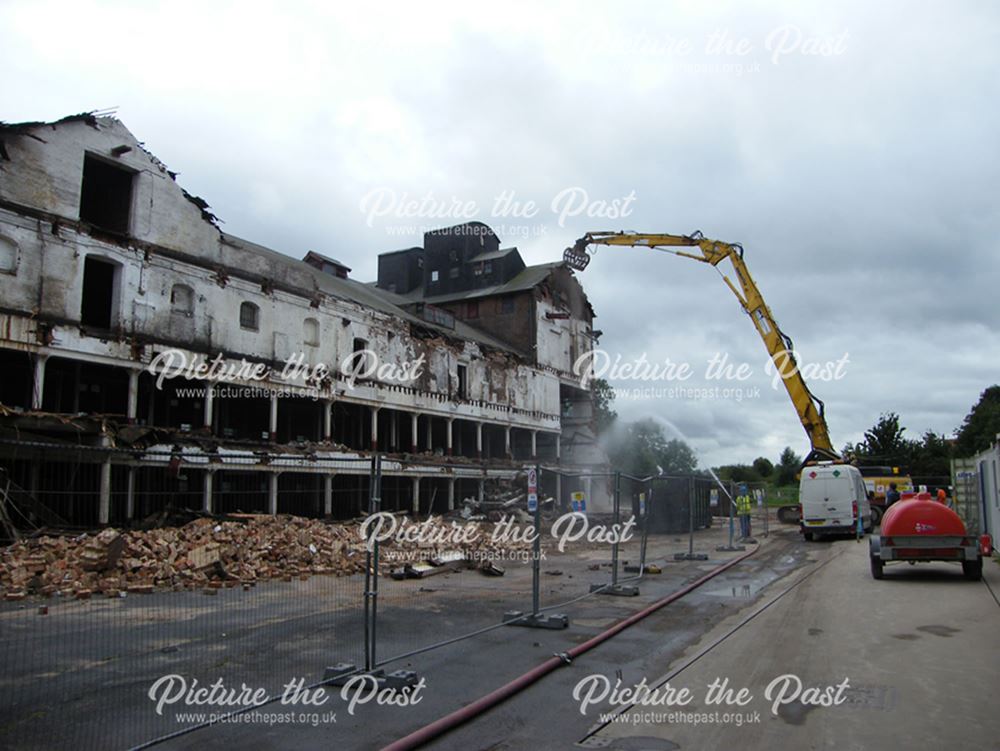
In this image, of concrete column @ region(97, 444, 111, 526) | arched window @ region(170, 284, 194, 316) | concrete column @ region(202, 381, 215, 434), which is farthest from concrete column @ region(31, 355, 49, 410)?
concrete column @ region(97, 444, 111, 526)

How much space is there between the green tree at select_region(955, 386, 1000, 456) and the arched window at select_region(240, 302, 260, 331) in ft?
174

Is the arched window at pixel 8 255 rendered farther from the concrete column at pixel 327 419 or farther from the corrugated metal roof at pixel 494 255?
the corrugated metal roof at pixel 494 255

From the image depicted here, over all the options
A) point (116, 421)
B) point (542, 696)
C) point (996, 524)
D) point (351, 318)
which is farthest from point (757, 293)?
point (542, 696)

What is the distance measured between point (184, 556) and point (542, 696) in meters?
10.2

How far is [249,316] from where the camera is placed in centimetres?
2736

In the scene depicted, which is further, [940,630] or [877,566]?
[877,566]

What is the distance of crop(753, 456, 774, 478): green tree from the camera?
9212 centimetres

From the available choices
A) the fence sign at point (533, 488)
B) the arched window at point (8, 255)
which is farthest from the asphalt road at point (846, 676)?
the arched window at point (8, 255)

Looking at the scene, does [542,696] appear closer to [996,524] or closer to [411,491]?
[996,524]

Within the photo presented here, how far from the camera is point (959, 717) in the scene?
6.07 metres

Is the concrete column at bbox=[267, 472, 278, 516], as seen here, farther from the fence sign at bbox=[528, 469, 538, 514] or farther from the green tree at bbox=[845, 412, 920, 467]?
the green tree at bbox=[845, 412, 920, 467]

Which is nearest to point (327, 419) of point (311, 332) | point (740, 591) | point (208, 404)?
point (311, 332)

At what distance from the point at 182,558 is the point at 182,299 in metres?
13.1

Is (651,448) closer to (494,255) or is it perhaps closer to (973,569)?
(494,255)
